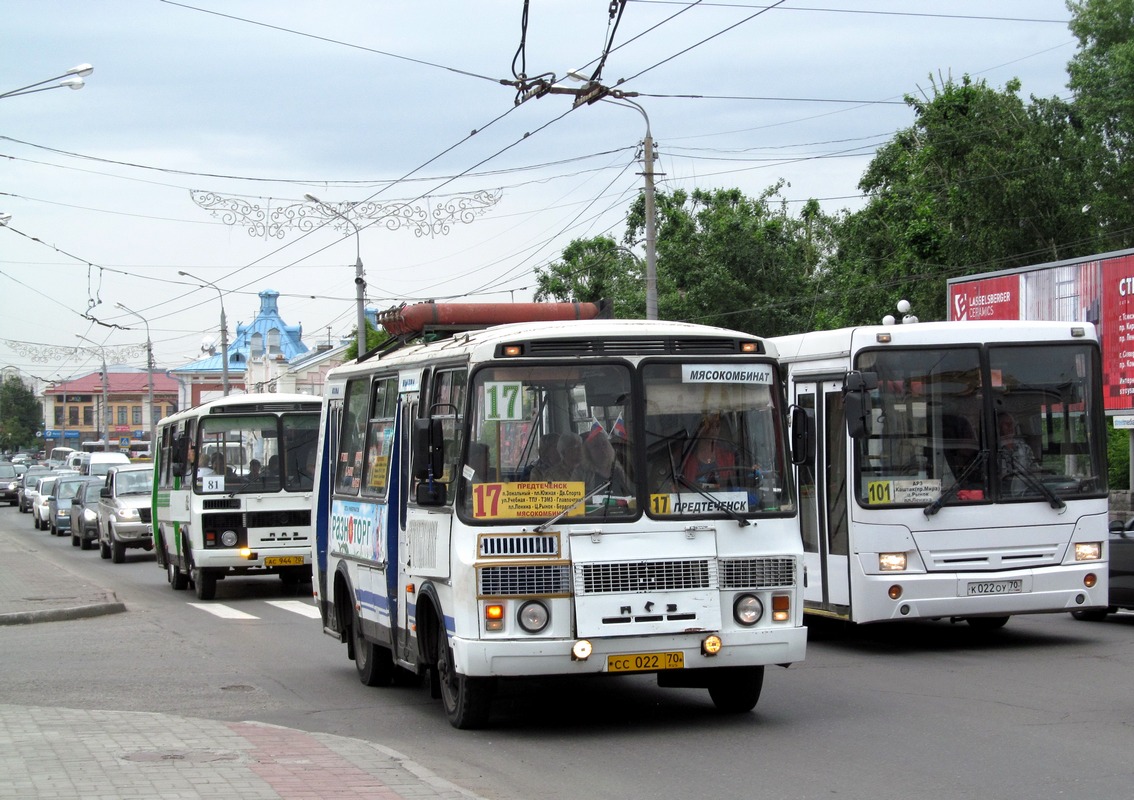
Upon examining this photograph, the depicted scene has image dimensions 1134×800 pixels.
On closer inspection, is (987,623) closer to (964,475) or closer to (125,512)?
(964,475)

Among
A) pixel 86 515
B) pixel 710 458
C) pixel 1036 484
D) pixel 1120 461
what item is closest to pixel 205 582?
pixel 1036 484

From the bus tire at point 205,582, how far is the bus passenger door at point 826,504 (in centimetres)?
985

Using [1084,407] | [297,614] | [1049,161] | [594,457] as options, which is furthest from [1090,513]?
[1049,161]

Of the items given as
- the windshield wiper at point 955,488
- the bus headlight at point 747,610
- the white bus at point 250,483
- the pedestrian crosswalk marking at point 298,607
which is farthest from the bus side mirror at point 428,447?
the white bus at point 250,483

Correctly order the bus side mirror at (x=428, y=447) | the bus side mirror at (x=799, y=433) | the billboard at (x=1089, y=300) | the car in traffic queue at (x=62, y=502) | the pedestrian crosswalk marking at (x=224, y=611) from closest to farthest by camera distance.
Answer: the bus side mirror at (x=428, y=447), the bus side mirror at (x=799, y=433), the pedestrian crosswalk marking at (x=224, y=611), the billboard at (x=1089, y=300), the car in traffic queue at (x=62, y=502)

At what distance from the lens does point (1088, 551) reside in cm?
1335

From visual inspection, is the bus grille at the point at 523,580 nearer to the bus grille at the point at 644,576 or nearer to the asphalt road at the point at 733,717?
the bus grille at the point at 644,576

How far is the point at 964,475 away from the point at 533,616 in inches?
224

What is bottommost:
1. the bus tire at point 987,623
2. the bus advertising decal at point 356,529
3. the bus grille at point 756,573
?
the bus tire at point 987,623

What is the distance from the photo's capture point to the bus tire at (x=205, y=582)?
20609 mm

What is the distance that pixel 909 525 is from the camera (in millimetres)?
13008

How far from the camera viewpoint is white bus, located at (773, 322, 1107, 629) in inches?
511

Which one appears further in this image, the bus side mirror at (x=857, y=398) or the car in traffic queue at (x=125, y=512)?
the car in traffic queue at (x=125, y=512)

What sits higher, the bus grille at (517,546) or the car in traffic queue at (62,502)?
the bus grille at (517,546)
